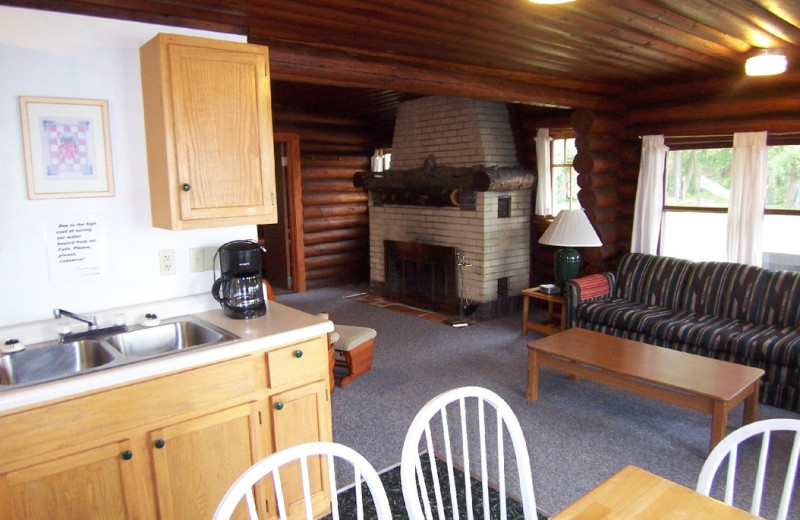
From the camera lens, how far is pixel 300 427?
2.39 m

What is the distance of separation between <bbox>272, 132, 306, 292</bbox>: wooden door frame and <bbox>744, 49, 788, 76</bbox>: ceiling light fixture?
16.5 feet

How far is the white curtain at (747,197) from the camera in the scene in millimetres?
4594

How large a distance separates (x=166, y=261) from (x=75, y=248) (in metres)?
0.39

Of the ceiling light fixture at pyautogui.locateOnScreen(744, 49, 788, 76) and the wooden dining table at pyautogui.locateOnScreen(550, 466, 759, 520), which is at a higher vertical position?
the ceiling light fixture at pyautogui.locateOnScreen(744, 49, 788, 76)

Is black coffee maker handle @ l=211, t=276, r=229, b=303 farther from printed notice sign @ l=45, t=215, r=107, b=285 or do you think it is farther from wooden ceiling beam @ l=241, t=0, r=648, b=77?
wooden ceiling beam @ l=241, t=0, r=648, b=77

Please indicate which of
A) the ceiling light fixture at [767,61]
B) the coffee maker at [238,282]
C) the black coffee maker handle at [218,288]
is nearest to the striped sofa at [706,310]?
the ceiling light fixture at [767,61]

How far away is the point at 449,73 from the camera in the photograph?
416cm

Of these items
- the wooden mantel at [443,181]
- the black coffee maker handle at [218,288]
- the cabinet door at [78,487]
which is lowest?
the cabinet door at [78,487]

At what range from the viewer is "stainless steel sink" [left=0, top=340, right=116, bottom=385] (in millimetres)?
2102

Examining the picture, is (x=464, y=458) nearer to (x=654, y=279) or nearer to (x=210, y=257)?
(x=210, y=257)

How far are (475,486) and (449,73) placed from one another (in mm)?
2873

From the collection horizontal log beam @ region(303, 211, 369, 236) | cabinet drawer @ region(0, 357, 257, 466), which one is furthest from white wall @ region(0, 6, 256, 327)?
horizontal log beam @ region(303, 211, 369, 236)

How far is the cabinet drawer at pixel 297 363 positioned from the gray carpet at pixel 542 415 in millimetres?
954

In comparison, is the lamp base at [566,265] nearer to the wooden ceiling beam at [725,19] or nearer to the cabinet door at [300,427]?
the wooden ceiling beam at [725,19]
